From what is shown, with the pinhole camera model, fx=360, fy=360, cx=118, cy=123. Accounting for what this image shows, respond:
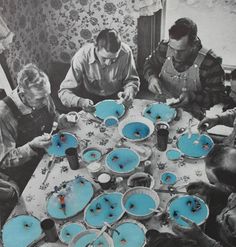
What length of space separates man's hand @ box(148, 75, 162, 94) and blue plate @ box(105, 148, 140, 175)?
0.65 meters

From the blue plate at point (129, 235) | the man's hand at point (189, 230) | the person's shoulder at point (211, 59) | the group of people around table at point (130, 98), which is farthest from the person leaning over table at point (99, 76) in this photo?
the man's hand at point (189, 230)

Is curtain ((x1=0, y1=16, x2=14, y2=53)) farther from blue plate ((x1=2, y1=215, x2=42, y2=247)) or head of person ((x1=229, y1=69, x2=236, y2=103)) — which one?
head of person ((x1=229, y1=69, x2=236, y2=103))

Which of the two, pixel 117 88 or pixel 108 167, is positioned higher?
pixel 117 88

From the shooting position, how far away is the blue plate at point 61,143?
299 centimetres

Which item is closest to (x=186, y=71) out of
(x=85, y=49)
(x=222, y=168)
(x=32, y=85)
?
(x=85, y=49)

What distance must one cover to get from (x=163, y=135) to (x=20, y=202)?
1209 millimetres

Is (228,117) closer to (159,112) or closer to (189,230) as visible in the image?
(159,112)

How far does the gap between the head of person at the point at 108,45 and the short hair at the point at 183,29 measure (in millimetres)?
455

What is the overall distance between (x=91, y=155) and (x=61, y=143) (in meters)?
0.29

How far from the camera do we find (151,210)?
2.54m

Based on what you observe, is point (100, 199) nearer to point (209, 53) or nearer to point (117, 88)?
point (117, 88)

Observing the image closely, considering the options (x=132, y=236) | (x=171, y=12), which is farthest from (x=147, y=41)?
(x=132, y=236)

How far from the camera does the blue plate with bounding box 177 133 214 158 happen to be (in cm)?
289

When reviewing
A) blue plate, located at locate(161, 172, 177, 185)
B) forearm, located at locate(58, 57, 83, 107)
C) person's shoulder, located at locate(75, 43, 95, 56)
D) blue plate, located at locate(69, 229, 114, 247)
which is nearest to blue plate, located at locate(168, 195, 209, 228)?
blue plate, located at locate(161, 172, 177, 185)
